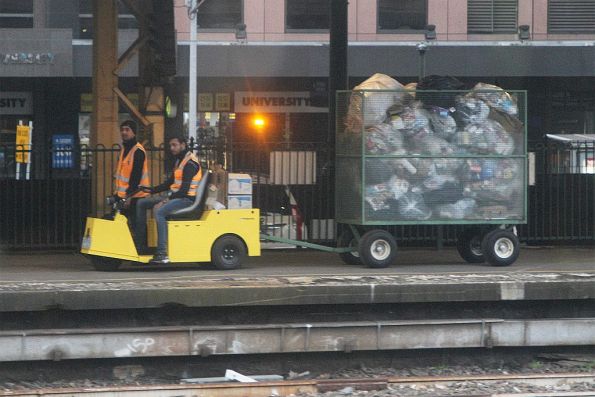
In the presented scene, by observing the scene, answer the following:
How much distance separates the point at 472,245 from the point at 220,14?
1687 centimetres

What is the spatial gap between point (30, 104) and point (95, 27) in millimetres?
15611

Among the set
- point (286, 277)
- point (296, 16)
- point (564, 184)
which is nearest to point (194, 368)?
point (286, 277)

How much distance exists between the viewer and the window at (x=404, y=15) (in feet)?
93.6

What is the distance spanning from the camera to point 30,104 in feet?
96.5

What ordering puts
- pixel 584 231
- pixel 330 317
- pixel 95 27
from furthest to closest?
pixel 584 231
pixel 95 27
pixel 330 317

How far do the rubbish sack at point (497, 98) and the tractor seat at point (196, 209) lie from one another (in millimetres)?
3532

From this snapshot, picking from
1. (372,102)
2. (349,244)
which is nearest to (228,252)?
(349,244)

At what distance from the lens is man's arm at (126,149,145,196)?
1202 cm

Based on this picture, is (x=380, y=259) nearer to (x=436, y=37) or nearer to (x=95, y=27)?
(x=95, y=27)

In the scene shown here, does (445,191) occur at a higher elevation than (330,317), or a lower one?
higher

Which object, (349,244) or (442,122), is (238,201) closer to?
(349,244)

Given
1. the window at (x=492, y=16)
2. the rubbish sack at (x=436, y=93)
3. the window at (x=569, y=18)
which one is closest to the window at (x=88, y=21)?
the window at (x=492, y=16)

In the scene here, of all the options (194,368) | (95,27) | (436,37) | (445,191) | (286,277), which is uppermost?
(436,37)

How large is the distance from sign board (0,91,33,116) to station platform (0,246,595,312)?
17.7 metres
